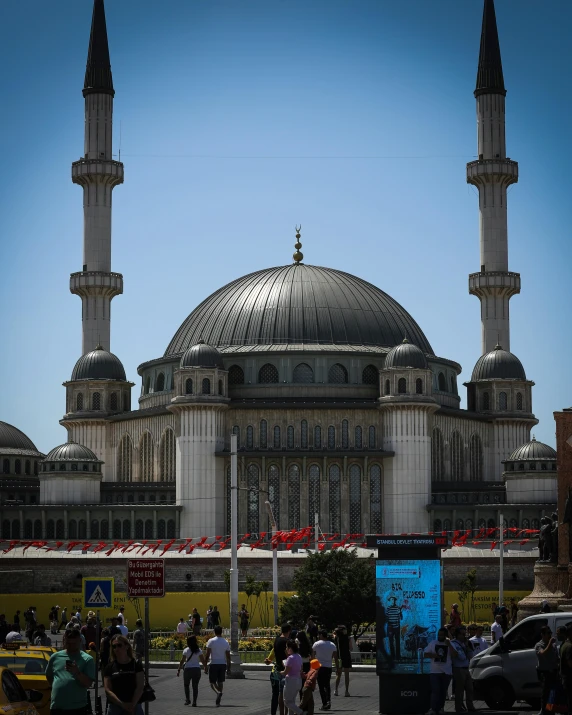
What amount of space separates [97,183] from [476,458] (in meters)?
28.7

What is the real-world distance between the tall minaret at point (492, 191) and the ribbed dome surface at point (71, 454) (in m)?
25.7

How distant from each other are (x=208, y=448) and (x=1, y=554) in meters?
12.5

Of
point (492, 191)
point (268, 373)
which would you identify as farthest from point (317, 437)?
point (492, 191)

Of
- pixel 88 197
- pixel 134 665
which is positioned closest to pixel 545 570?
pixel 134 665

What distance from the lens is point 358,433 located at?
86.8 metres

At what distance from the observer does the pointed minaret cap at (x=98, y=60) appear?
9506 centimetres

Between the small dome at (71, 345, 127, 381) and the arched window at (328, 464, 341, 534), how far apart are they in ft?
53.1

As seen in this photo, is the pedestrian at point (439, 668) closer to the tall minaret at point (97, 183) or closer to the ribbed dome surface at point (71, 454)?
the ribbed dome surface at point (71, 454)

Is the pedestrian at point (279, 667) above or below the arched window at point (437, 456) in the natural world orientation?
below

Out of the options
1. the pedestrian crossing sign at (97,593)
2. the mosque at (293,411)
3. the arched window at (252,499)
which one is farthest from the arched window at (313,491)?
the pedestrian crossing sign at (97,593)

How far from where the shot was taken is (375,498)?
282ft

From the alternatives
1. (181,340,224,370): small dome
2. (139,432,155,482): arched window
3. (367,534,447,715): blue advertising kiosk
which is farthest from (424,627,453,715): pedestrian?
(139,432,155,482): arched window

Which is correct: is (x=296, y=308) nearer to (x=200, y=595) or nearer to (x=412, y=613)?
(x=200, y=595)

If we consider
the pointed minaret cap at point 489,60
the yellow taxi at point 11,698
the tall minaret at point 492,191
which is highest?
the pointed minaret cap at point 489,60
